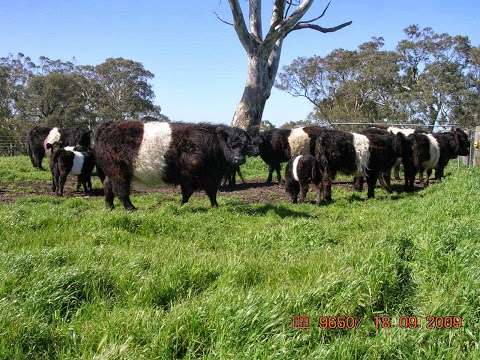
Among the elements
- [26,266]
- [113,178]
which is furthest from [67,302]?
[113,178]

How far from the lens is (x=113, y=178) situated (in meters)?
9.54

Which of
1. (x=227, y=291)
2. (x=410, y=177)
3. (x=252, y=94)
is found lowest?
(x=227, y=291)

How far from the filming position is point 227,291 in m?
3.67

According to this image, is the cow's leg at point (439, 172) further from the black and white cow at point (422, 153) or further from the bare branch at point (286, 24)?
the bare branch at point (286, 24)

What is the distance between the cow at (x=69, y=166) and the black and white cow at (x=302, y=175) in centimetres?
541

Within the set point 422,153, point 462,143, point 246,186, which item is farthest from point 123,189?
point 462,143

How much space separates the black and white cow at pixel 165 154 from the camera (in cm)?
930

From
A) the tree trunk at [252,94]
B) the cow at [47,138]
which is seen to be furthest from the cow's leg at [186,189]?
the tree trunk at [252,94]

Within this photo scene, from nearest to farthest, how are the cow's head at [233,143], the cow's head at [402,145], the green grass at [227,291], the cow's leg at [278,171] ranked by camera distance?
the green grass at [227,291]
the cow's head at [233,143]
the cow's head at [402,145]
the cow's leg at [278,171]

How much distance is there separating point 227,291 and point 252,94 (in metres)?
Answer: 15.9

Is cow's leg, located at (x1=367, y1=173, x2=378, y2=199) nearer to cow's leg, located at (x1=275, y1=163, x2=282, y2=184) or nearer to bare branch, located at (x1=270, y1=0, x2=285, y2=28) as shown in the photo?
cow's leg, located at (x1=275, y1=163, x2=282, y2=184)

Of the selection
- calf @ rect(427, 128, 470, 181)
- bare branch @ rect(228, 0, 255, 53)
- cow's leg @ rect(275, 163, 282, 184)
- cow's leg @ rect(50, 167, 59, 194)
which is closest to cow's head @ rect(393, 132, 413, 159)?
calf @ rect(427, 128, 470, 181)

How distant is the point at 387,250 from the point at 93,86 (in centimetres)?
4412

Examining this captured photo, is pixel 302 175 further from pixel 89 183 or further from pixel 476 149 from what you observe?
pixel 476 149
